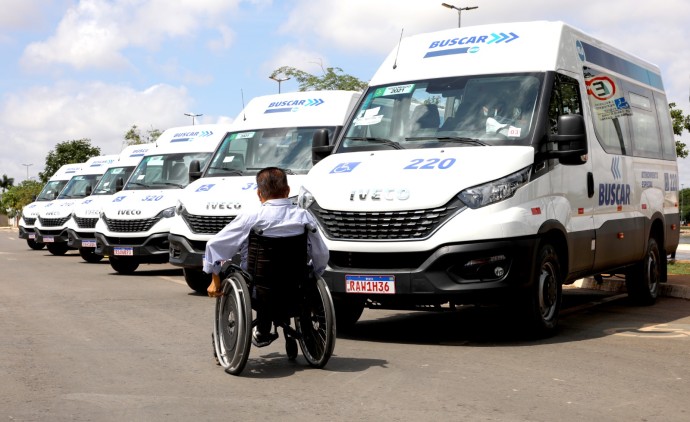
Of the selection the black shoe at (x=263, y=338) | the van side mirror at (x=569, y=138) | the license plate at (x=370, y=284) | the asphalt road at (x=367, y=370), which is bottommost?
the asphalt road at (x=367, y=370)

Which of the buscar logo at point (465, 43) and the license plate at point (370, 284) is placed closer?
the license plate at point (370, 284)

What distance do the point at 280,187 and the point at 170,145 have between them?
11.8 m

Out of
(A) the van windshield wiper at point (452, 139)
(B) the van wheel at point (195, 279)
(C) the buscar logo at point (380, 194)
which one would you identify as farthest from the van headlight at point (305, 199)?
(B) the van wheel at point (195, 279)

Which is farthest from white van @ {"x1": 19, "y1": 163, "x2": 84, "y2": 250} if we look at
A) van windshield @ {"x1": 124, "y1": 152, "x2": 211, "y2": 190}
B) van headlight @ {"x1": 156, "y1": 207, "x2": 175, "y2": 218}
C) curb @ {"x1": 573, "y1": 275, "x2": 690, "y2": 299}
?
curb @ {"x1": 573, "y1": 275, "x2": 690, "y2": 299}

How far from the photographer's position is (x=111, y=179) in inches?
917

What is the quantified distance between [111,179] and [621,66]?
13.9m

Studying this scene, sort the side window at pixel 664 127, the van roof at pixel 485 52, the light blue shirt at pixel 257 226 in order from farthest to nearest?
the side window at pixel 664 127, the van roof at pixel 485 52, the light blue shirt at pixel 257 226

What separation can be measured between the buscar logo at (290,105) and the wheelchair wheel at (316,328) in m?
7.50

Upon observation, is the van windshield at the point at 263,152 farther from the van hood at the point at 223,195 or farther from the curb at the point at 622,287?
the curb at the point at 622,287

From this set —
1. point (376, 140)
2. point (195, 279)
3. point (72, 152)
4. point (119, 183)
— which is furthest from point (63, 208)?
point (72, 152)

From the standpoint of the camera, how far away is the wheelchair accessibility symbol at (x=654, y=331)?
32.1 ft

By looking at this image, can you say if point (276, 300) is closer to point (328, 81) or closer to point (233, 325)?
point (233, 325)

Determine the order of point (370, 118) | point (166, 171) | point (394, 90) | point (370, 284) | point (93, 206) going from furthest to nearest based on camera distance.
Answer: point (93, 206)
point (166, 171)
point (394, 90)
point (370, 118)
point (370, 284)

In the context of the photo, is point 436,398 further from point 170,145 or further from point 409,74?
point 170,145
